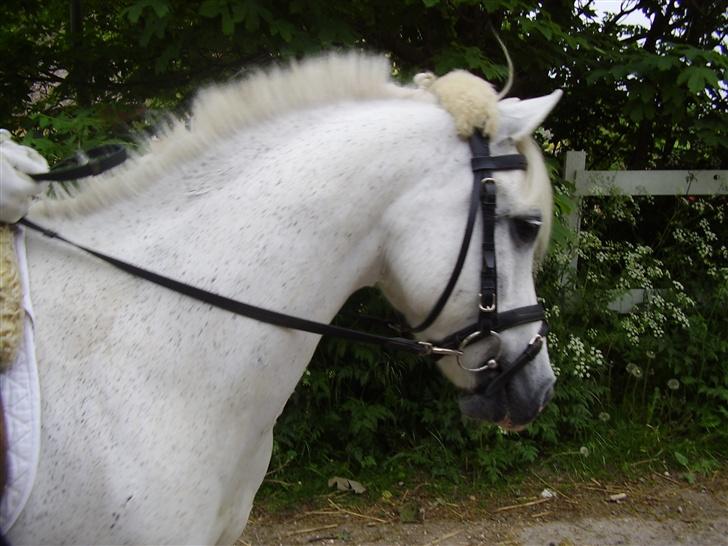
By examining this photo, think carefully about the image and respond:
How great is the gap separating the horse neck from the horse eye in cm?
27

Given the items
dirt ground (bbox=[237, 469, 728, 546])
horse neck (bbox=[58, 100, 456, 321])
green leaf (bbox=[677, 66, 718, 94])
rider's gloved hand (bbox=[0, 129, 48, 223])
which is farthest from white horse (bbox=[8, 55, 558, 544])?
green leaf (bbox=[677, 66, 718, 94])

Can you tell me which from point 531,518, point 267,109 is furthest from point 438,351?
point 531,518

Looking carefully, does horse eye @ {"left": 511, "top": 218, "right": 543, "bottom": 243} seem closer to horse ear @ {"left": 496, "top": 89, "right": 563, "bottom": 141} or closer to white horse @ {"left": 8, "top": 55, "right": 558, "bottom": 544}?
white horse @ {"left": 8, "top": 55, "right": 558, "bottom": 544}

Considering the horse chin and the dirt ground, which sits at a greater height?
the horse chin

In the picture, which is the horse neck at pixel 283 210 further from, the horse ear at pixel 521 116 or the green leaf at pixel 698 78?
the green leaf at pixel 698 78

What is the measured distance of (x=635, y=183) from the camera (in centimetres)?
489

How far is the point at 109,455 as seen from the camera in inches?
57.1

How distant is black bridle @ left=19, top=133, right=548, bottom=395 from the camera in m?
1.59

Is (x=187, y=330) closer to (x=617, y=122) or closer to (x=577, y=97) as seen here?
(x=577, y=97)

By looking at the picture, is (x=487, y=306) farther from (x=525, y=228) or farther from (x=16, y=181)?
(x=16, y=181)

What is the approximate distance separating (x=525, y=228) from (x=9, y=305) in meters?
1.23

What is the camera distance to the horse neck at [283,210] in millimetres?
1623

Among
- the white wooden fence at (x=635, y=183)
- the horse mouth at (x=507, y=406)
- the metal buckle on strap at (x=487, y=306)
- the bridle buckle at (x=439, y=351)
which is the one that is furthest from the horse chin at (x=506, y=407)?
the white wooden fence at (x=635, y=183)

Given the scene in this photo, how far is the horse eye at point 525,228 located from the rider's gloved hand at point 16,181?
46.4 inches
